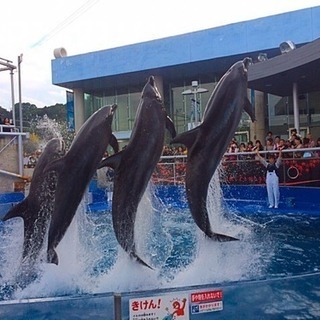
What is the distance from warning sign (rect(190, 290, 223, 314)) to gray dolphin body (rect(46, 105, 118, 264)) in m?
2.48

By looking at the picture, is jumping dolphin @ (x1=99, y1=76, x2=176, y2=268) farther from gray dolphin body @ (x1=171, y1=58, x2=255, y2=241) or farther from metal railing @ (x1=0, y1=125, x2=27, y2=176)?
metal railing @ (x1=0, y1=125, x2=27, y2=176)

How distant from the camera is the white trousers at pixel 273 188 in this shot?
A: 1266 cm

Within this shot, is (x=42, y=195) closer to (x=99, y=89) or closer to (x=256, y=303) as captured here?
(x=256, y=303)

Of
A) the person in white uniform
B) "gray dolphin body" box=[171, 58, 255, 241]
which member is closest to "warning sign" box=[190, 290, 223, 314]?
"gray dolphin body" box=[171, 58, 255, 241]

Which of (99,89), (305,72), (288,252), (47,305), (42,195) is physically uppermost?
(99,89)

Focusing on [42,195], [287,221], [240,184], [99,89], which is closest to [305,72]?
[240,184]

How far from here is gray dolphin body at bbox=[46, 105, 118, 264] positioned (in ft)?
17.5

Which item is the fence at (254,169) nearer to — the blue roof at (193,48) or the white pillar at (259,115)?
the blue roof at (193,48)

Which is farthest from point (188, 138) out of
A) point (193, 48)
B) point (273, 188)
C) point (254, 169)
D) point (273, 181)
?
point (193, 48)

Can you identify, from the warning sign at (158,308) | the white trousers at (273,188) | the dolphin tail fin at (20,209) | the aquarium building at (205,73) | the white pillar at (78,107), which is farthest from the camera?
the white pillar at (78,107)

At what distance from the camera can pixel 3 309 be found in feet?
10.6

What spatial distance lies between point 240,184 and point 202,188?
9369 mm

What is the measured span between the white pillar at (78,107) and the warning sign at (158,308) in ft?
96.7

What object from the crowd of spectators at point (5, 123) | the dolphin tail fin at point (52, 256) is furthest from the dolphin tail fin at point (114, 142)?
the crowd of spectators at point (5, 123)
